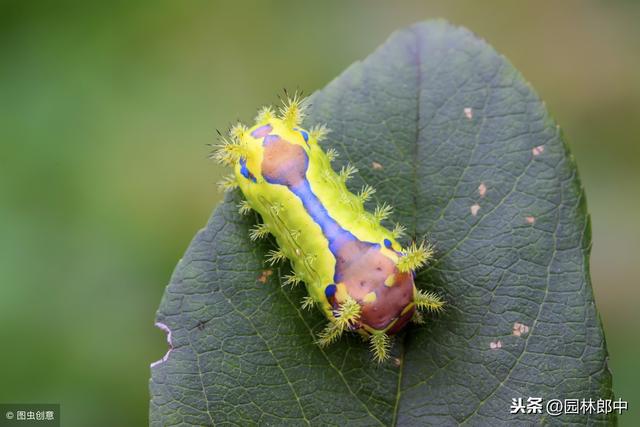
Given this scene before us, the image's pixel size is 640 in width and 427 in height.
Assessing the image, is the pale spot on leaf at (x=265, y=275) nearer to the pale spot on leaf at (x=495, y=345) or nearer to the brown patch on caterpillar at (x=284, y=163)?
the brown patch on caterpillar at (x=284, y=163)

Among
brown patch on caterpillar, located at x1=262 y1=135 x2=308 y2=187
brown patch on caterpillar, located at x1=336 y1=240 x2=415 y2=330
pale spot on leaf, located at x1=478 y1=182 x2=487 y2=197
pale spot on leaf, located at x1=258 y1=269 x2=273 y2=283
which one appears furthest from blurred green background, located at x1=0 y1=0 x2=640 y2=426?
pale spot on leaf, located at x1=478 y1=182 x2=487 y2=197

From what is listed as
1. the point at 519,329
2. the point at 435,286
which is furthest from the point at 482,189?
the point at 519,329

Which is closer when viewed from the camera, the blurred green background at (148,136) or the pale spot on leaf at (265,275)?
the pale spot on leaf at (265,275)

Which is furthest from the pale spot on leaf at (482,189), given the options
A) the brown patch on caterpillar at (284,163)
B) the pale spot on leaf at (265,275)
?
the pale spot on leaf at (265,275)

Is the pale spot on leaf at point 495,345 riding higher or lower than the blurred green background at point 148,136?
lower

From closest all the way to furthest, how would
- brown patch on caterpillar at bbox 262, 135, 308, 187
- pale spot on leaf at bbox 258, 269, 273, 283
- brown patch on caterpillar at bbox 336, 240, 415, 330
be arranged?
brown patch on caterpillar at bbox 336, 240, 415, 330 → pale spot on leaf at bbox 258, 269, 273, 283 → brown patch on caterpillar at bbox 262, 135, 308, 187

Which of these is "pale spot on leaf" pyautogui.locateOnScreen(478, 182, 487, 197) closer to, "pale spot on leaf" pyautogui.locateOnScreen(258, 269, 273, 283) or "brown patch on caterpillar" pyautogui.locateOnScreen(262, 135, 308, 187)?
"brown patch on caterpillar" pyautogui.locateOnScreen(262, 135, 308, 187)
